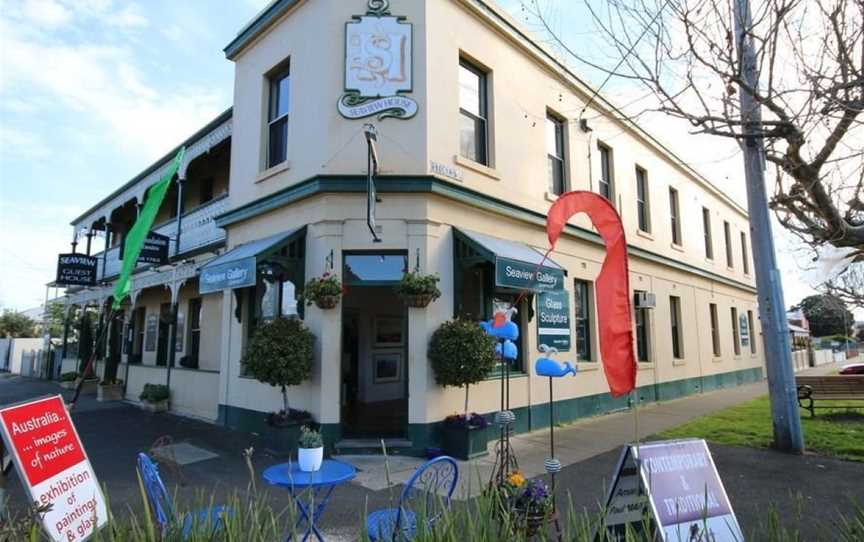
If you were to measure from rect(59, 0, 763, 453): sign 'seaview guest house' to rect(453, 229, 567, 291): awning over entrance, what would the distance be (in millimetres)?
44

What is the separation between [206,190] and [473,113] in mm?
9447

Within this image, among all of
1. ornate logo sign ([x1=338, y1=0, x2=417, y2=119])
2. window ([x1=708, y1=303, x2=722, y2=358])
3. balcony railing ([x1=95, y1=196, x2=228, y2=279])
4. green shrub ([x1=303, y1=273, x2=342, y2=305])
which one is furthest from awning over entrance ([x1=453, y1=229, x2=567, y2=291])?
window ([x1=708, y1=303, x2=722, y2=358])

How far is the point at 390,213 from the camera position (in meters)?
8.91

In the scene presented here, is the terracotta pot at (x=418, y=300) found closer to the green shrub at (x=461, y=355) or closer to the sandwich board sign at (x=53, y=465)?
the green shrub at (x=461, y=355)

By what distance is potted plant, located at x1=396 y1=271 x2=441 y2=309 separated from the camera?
27.2ft

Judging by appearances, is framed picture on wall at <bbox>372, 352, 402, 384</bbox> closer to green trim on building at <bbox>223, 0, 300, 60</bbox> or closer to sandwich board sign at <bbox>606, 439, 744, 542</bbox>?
green trim on building at <bbox>223, 0, 300, 60</bbox>

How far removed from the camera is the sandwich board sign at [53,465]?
161 inches

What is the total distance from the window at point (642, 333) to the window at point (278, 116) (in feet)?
34.7

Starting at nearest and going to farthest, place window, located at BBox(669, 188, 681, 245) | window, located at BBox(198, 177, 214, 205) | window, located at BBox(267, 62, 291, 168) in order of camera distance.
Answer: window, located at BBox(267, 62, 291, 168), window, located at BBox(198, 177, 214, 205), window, located at BBox(669, 188, 681, 245)

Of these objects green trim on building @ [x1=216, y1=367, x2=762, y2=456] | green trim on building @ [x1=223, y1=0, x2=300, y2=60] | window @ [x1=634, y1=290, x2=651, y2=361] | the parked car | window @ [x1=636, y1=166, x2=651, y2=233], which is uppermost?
green trim on building @ [x1=223, y1=0, x2=300, y2=60]

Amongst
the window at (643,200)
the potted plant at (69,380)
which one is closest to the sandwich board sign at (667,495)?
the window at (643,200)

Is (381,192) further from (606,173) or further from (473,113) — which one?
(606,173)

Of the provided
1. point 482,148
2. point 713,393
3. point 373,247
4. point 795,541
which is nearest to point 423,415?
point 373,247

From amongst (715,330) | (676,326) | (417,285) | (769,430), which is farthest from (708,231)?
(417,285)
